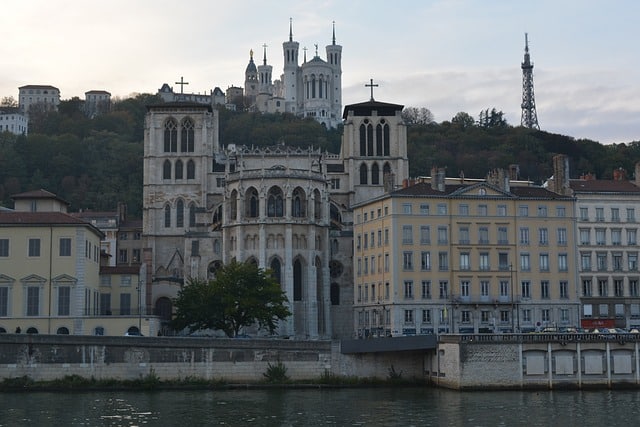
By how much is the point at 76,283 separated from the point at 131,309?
1120cm

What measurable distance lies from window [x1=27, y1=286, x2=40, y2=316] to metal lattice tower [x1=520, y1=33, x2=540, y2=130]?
112810 millimetres

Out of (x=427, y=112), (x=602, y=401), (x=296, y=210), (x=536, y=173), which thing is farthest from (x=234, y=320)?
(x=427, y=112)

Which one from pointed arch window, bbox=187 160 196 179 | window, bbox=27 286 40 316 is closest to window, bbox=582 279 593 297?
window, bbox=27 286 40 316

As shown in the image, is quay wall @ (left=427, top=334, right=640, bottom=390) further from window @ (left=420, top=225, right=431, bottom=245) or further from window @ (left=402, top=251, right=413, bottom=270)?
window @ (left=420, top=225, right=431, bottom=245)

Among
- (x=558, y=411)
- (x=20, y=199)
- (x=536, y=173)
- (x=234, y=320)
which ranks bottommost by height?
(x=558, y=411)

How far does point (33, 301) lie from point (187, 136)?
4014 cm

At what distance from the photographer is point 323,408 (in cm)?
5441

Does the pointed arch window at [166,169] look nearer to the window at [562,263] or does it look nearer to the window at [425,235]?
the window at [425,235]

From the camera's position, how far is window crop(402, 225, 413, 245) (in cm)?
7856

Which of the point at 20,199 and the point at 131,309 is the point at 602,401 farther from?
the point at 20,199

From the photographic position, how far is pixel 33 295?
73.9 meters

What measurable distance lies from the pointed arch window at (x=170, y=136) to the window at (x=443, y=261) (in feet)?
134

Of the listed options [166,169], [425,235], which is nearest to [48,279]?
[425,235]

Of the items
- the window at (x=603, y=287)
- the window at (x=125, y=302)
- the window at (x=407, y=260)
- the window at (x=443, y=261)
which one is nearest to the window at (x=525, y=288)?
the window at (x=443, y=261)
